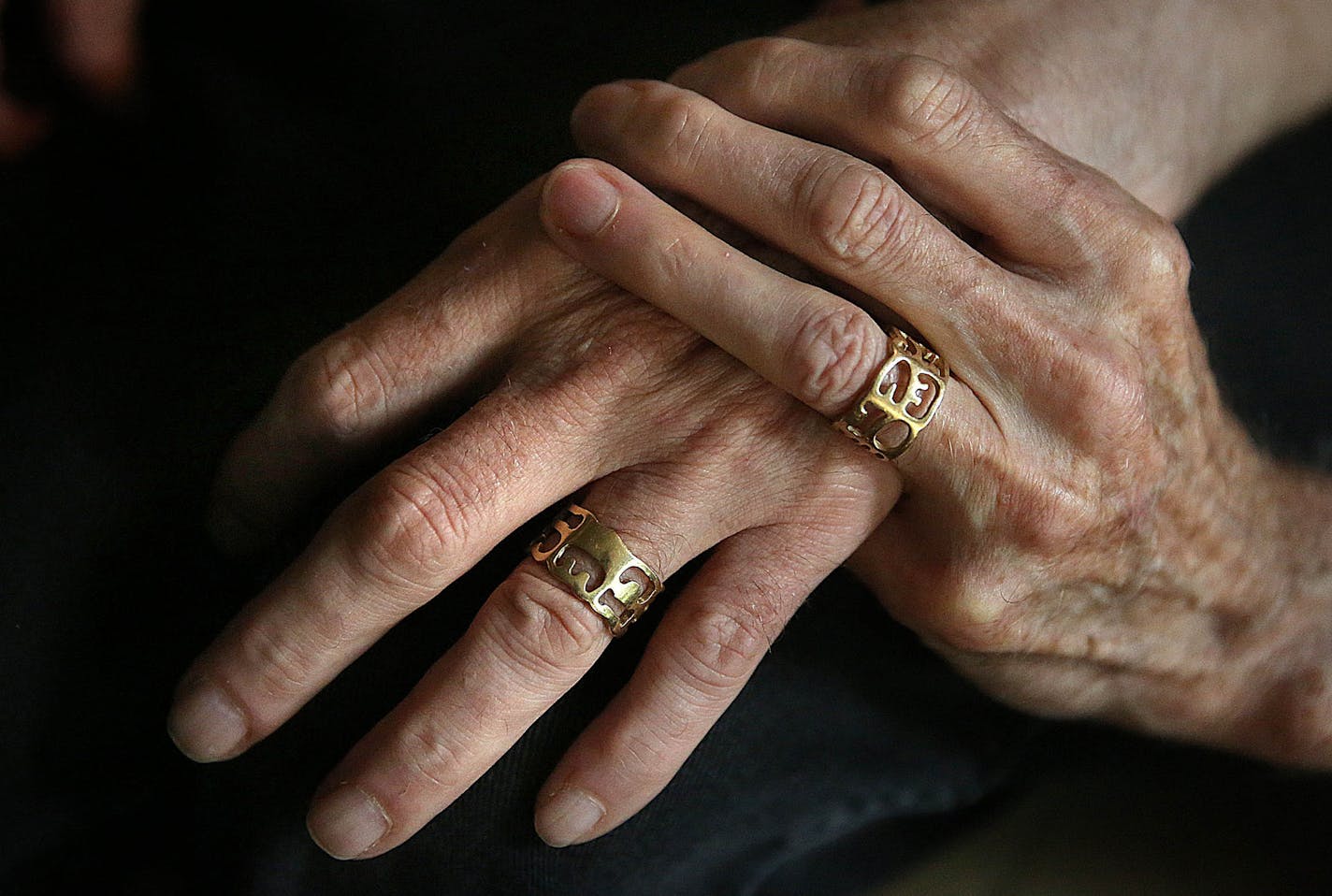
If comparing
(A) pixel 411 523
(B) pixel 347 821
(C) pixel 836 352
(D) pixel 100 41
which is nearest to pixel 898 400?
(C) pixel 836 352

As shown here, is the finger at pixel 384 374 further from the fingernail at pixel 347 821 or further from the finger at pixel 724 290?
the fingernail at pixel 347 821

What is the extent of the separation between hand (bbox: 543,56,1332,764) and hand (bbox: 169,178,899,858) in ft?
0.14

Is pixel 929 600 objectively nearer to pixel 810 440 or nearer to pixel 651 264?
pixel 810 440

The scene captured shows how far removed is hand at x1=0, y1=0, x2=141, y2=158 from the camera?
644 millimetres

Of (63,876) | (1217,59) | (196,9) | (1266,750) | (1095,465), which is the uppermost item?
(196,9)

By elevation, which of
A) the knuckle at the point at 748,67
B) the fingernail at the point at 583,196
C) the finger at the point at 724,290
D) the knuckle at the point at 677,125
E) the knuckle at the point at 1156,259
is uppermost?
the knuckle at the point at 748,67

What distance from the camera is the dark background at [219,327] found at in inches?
23.5

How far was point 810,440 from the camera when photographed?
0.59 m

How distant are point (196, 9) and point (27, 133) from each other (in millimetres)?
134

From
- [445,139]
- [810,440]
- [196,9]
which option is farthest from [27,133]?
[810,440]

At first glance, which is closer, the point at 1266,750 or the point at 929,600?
the point at 929,600

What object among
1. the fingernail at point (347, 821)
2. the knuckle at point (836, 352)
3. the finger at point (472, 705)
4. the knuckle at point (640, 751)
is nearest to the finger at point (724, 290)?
the knuckle at point (836, 352)

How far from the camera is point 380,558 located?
525 millimetres

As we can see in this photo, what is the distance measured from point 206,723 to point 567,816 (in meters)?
0.20
